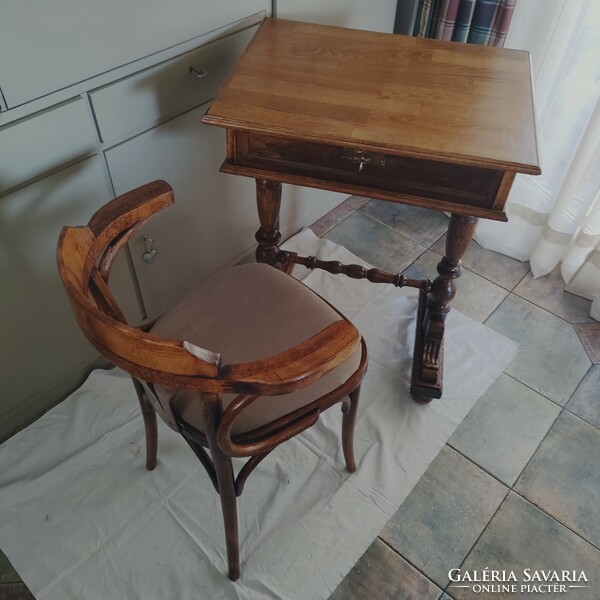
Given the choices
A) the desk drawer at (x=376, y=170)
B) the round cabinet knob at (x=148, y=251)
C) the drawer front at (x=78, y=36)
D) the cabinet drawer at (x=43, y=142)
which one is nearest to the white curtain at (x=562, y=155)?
the desk drawer at (x=376, y=170)

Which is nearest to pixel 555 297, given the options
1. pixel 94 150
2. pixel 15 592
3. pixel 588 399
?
pixel 588 399

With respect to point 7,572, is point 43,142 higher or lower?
higher

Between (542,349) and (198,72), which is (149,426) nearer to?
(198,72)

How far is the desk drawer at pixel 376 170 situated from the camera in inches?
43.2

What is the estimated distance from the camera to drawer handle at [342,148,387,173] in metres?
1.10

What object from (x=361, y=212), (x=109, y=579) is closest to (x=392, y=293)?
(x=361, y=212)

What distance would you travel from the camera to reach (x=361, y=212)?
7.04 ft

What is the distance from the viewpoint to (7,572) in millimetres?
1207

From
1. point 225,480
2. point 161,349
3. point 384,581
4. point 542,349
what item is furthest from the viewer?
point 542,349

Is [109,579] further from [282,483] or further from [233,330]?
[233,330]

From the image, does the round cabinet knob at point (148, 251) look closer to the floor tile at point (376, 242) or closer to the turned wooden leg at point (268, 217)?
the turned wooden leg at point (268, 217)

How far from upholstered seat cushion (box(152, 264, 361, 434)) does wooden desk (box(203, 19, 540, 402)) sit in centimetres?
23

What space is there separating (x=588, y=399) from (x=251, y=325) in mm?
1073

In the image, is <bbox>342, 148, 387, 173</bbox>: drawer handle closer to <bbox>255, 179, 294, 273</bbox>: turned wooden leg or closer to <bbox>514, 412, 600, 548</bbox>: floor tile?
<bbox>255, 179, 294, 273</bbox>: turned wooden leg
